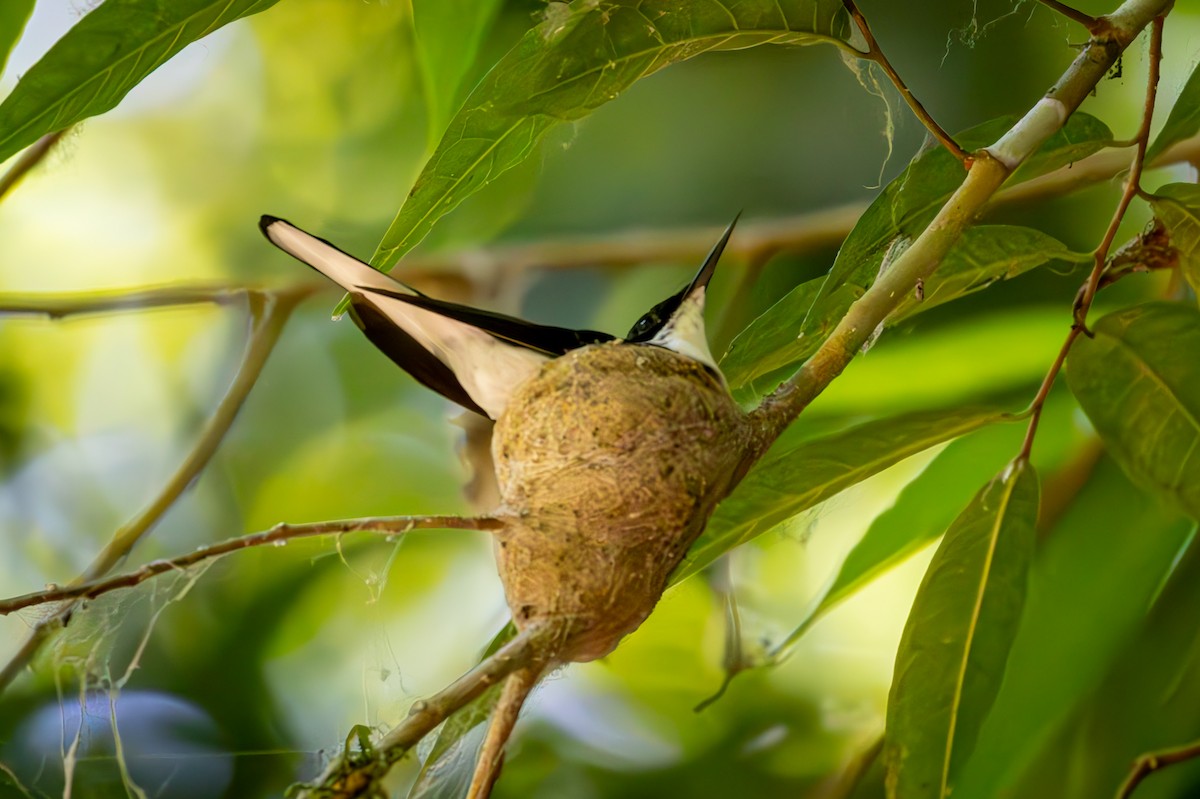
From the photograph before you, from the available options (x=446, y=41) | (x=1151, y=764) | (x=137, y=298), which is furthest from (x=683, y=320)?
(x=137, y=298)

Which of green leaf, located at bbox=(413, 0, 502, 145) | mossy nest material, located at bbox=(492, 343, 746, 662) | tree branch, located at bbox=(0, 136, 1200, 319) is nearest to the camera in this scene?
mossy nest material, located at bbox=(492, 343, 746, 662)

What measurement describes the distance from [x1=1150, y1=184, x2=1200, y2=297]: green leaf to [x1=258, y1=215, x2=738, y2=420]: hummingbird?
1.36ft

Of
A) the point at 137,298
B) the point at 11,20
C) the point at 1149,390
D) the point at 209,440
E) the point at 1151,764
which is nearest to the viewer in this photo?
the point at 1151,764

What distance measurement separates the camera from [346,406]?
208cm

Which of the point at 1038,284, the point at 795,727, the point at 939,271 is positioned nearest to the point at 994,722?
the point at 795,727

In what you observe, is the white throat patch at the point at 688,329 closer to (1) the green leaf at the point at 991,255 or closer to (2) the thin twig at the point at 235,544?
(1) the green leaf at the point at 991,255

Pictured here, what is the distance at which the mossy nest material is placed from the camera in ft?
2.21

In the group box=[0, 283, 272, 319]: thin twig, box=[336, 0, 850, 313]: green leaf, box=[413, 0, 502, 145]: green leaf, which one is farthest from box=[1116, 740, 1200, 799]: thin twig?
box=[0, 283, 272, 319]: thin twig

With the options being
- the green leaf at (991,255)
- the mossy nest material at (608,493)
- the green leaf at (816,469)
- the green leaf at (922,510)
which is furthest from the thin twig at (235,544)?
the green leaf at (922,510)

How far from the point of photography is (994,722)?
1.44m

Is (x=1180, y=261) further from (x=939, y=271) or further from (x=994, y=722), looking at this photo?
(x=994, y=722)

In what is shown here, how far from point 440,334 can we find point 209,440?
80 cm

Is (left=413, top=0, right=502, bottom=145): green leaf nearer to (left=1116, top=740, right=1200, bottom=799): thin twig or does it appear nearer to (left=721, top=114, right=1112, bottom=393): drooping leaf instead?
(left=721, top=114, right=1112, bottom=393): drooping leaf

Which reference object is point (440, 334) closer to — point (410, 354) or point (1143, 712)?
point (410, 354)
